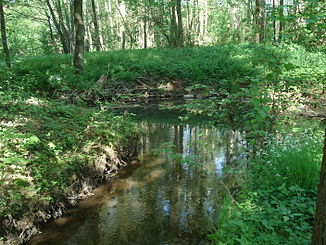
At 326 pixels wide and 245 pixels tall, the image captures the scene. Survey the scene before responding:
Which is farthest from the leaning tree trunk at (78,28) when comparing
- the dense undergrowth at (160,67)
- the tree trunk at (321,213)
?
the tree trunk at (321,213)

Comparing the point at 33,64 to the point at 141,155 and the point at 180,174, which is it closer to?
the point at 141,155

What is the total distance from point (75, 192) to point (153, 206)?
1476 mm

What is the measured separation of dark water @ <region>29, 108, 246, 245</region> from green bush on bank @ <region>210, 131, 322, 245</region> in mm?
764

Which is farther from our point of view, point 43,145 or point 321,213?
point 43,145

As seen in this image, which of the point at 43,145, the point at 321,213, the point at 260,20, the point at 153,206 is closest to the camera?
the point at 321,213

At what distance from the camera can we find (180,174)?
6367mm

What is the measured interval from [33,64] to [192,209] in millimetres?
16850

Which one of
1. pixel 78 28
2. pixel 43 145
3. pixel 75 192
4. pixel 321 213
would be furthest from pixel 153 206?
pixel 78 28

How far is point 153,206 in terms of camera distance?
507cm

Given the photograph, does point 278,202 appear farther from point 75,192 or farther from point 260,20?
point 260,20

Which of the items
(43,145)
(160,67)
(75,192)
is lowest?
(75,192)

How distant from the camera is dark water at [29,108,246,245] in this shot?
4234 millimetres

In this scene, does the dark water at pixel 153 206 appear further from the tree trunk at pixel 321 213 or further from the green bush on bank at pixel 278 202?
the tree trunk at pixel 321 213

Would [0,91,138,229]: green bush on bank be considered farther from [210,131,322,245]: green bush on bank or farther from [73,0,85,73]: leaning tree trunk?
[73,0,85,73]: leaning tree trunk
